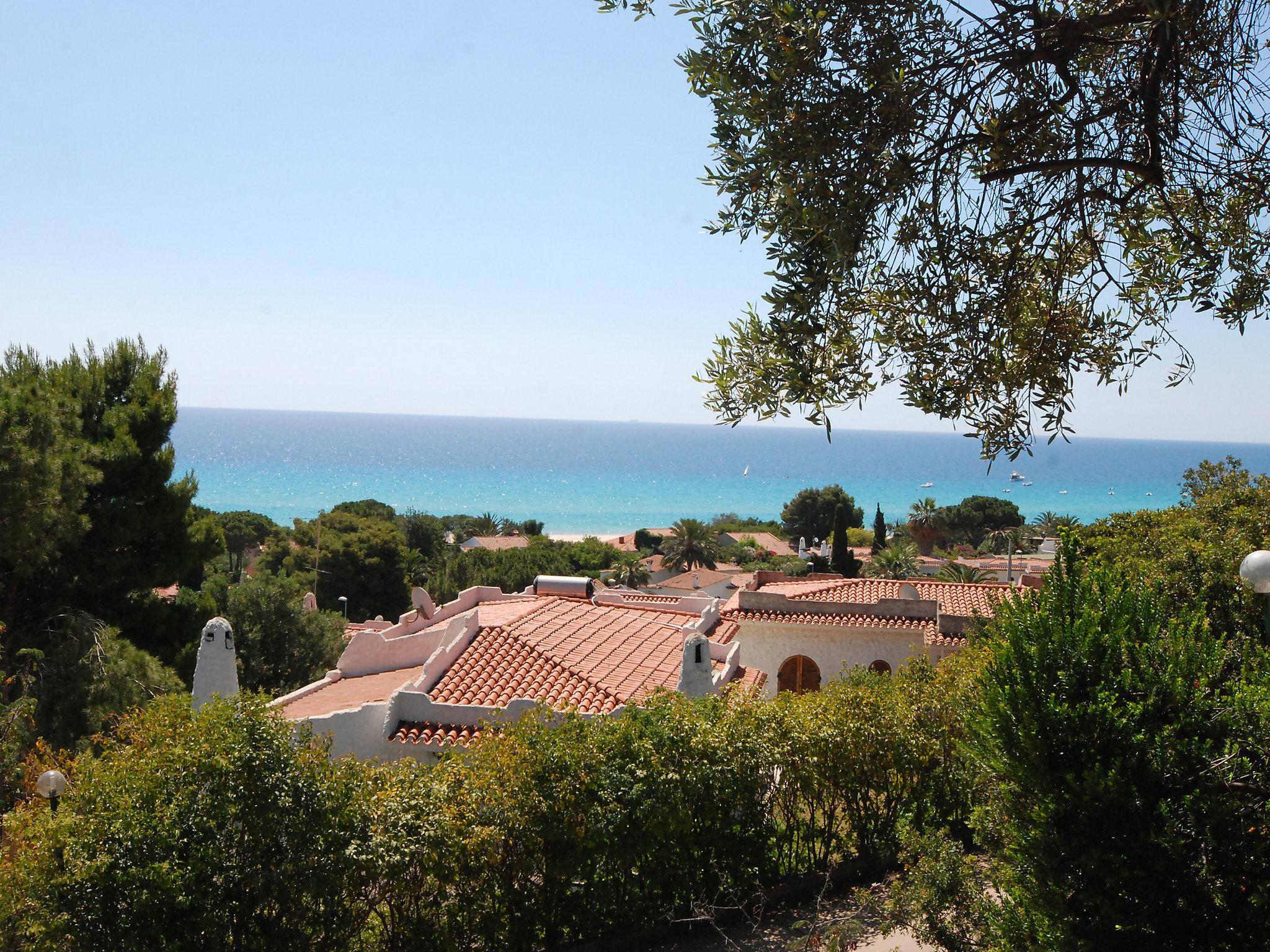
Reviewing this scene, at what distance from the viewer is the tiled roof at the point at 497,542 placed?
72625 mm

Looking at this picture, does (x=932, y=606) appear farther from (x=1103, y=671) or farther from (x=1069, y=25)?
(x=1069, y=25)

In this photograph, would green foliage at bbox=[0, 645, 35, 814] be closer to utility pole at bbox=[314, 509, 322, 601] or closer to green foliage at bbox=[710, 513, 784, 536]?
utility pole at bbox=[314, 509, 322, 601]

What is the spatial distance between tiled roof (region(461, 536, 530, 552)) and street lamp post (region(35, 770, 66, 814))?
204 ft

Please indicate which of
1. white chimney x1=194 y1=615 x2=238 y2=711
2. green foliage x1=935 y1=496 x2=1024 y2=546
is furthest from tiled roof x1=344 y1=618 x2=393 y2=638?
green foliage x1=935 y1=496 x2=1024 y2=546

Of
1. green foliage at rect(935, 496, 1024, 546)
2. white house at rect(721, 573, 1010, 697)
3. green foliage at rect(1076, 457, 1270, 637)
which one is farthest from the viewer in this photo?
green foliage at rect(935, 496, 1024, 546)

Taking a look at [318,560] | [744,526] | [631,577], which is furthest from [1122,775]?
[744,526]

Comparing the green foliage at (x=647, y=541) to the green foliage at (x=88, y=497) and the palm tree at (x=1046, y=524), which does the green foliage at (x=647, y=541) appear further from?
the green foliage at (x=88, y=497)

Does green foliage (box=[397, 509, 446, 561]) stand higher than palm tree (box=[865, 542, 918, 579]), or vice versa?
palm tree (box=[865, 542, 918, 579])

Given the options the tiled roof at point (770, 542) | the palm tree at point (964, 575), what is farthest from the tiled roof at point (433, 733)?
the tiled roof at point (770, 542)

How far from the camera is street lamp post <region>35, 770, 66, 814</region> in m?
7.42

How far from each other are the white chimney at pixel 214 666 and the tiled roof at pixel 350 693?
1476mm

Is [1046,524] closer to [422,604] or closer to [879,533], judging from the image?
[879,533]

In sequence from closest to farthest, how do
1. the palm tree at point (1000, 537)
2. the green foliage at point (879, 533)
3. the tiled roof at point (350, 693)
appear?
1. the tiled roof at point (350, 693)
2. the palm tree at point (1000, 537)
3. the green foliage at point (879, 533)

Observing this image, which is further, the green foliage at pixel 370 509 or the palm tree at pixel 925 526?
the green foliage at pixel 370 509
